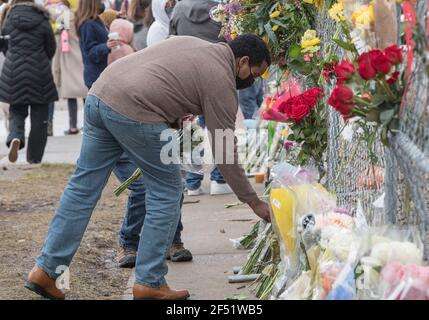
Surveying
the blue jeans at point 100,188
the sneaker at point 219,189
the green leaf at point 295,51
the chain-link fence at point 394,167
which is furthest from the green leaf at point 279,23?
the sneaker at point 219,189

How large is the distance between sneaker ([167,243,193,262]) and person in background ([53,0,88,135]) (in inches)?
285

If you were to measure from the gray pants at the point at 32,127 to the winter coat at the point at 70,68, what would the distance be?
101 inches

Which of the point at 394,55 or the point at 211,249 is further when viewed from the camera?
the point at 211,249

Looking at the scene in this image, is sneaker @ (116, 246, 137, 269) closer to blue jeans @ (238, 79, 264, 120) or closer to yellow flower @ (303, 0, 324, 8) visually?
yellow flower @ (303, 0, 324, 8)

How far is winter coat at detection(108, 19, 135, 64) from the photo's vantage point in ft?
29.9

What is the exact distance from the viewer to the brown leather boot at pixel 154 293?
518 cm

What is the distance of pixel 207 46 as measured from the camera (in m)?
4.95

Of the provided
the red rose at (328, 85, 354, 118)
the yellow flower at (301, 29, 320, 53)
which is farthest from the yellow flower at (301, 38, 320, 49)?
the red rose at (328, 85, 354, 118)

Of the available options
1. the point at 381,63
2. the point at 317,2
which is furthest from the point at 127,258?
the point at 381,63

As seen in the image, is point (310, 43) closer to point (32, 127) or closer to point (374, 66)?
point (374, 66)

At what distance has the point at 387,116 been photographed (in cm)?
360

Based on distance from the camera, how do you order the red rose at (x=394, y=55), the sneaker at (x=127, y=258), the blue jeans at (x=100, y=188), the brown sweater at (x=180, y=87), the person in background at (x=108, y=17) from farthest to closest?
the person in background at (x=108, y=17)
the sneaker at (x=127, y=258)
the blue jeans at (x=100, y=188)
the brown sweater at (x=180, y=87)
the red rose at (x=394, y=55)

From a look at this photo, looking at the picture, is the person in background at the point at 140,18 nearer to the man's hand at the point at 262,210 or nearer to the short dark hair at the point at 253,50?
the short dark hair at the point at 253,50

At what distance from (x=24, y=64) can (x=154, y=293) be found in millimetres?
5676
